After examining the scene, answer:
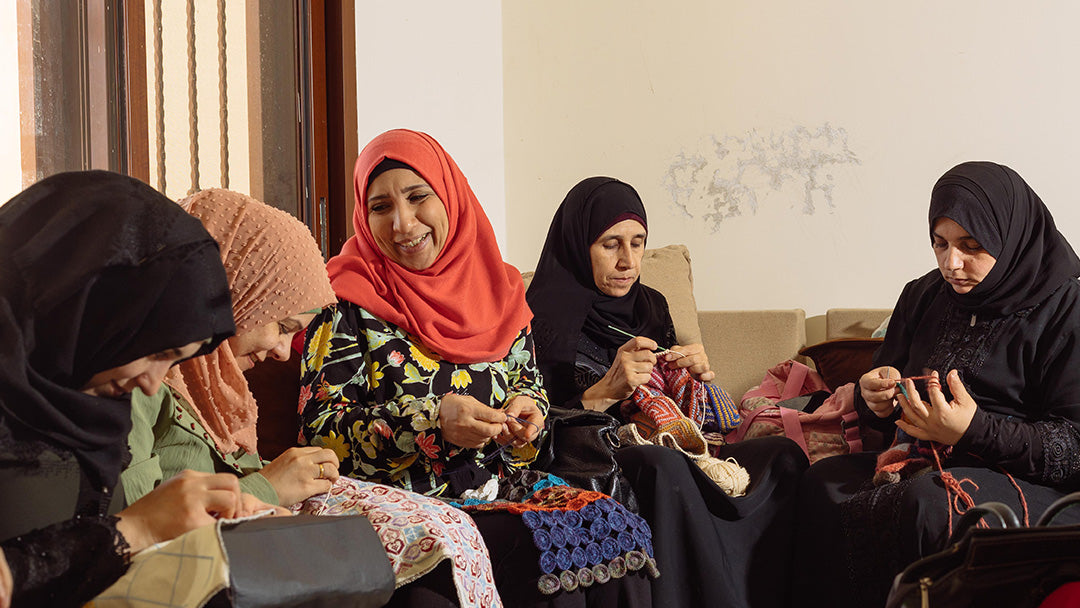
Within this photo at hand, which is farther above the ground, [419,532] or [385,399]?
[385,399]

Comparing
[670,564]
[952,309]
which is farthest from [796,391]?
[670,564]

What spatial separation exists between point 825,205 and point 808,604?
5.68 feet

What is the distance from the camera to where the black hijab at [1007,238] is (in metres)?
2.08

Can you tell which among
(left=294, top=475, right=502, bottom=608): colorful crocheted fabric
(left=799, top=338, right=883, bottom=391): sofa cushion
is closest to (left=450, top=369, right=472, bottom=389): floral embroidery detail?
(left=294, top=475, right=502, bottom=608): colorful crocheted fabric

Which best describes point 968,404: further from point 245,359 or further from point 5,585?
point 5,585

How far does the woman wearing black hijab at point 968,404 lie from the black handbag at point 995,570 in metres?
0.62

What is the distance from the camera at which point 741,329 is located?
10.7ft

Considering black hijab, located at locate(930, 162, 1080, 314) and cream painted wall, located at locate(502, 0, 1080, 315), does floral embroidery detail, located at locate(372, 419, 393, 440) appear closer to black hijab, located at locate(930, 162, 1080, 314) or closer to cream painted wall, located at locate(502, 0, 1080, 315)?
black hijab, located at locate(930, 162, 1080, 314)

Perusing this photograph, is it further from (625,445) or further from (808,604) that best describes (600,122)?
(808,604)

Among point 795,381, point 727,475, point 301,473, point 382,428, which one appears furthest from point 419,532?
point 795,381

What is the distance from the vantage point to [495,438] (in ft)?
6.53

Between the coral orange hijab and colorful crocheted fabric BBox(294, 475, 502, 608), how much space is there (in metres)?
0.42

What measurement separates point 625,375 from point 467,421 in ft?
1.95

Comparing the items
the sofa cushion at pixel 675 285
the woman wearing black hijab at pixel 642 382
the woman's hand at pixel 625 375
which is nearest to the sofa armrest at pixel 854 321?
the sofa cushion at pixel 675 285
